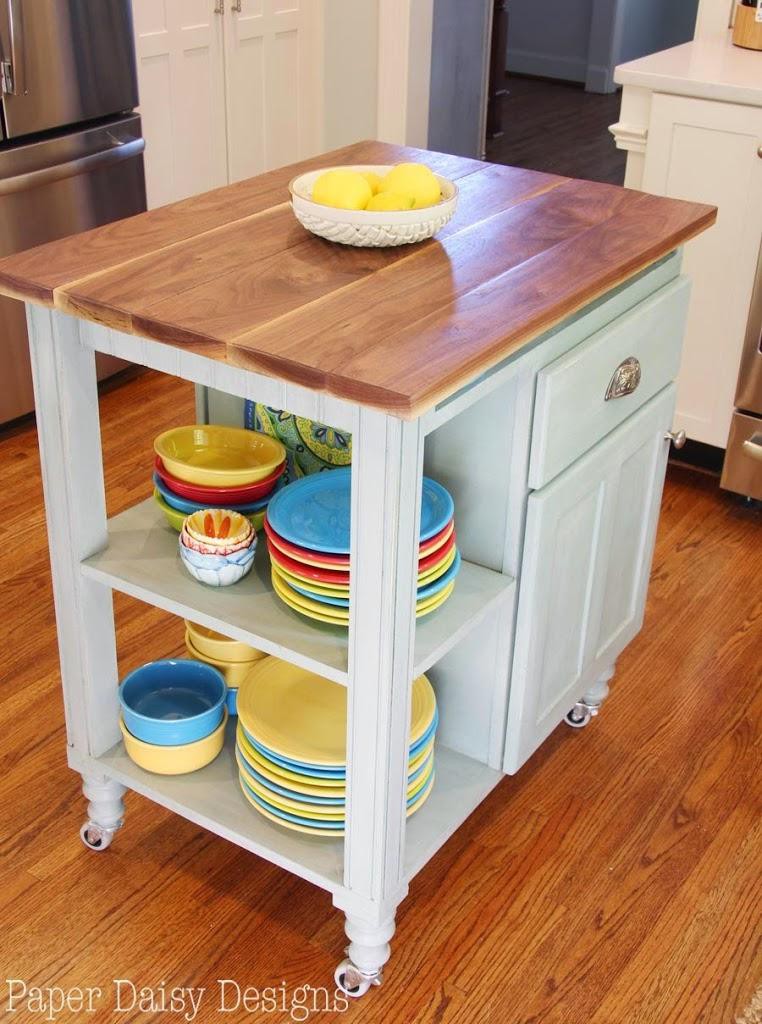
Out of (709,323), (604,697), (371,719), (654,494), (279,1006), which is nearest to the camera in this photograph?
(371,719)

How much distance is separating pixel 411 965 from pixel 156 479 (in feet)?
2.52

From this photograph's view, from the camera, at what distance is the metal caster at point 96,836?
1885 mm

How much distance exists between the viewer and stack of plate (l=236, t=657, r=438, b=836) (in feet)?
5.42

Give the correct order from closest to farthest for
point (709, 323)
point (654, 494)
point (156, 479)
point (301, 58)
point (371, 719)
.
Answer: point (371, 719) → point (156, 479) → point (654, 494) → point (709, 323) → point (301, 58)

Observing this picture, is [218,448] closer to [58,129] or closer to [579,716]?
[579,716]

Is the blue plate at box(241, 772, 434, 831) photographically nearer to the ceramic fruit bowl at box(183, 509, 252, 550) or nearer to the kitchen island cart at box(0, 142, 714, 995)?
the kitchen island cart at box(0, 142, 714, 995)

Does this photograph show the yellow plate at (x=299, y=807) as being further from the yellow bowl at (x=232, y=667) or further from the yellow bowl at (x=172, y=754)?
the yellow bowl at (x=232, y=667)

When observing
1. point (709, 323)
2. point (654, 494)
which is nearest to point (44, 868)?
point (654, 494)

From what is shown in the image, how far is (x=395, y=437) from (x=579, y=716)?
1.04 meters

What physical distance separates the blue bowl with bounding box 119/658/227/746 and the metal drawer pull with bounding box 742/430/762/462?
145 cm

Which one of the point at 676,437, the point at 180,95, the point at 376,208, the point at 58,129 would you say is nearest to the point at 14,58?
the point at 58,129

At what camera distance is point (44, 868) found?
1.85 metres

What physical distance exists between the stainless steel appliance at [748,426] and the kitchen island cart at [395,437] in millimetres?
848

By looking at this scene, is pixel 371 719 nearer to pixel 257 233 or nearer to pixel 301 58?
pixel 257 233
